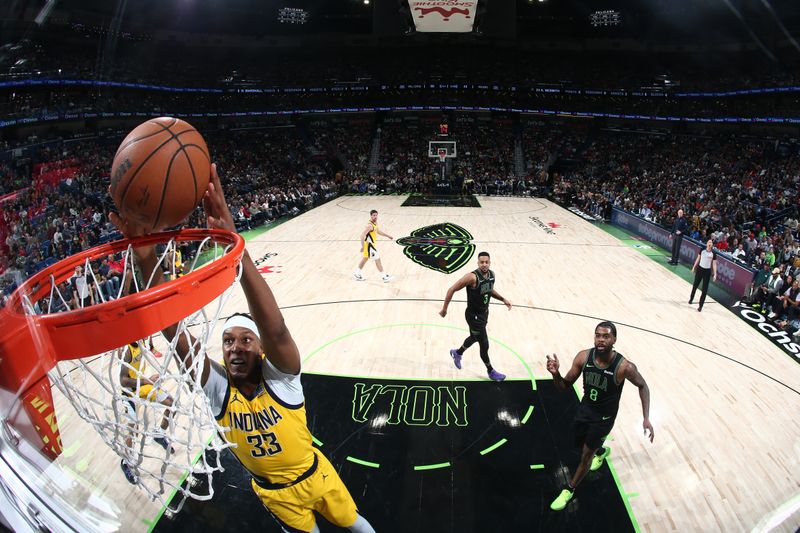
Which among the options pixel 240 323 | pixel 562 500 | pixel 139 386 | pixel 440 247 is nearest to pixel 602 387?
pixel 562 500

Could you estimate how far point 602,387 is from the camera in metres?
3.58

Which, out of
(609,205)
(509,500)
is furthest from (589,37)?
(509,500)

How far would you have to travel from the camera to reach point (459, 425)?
4906 mm

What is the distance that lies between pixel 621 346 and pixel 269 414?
631cm

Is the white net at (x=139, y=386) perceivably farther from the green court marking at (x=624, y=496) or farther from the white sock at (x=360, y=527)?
the green court marking at (x=624, y=496)

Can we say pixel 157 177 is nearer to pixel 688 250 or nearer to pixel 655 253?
pixel 688 250

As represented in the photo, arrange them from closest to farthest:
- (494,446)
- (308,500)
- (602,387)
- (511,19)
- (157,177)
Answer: (157,177)
(308,500)
(602,387)
(494,446)
(511,19)

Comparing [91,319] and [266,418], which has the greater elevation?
[91,319]

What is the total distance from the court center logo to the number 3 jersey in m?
8.51

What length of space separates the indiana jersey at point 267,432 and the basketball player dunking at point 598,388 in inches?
84.8

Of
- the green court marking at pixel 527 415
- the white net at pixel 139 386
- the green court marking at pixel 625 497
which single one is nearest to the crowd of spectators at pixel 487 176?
the white net at pixel 139 386

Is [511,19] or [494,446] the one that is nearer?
[494,446]

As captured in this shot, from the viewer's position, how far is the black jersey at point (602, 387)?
3.54 metres

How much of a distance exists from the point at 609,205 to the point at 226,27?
28.9 m
